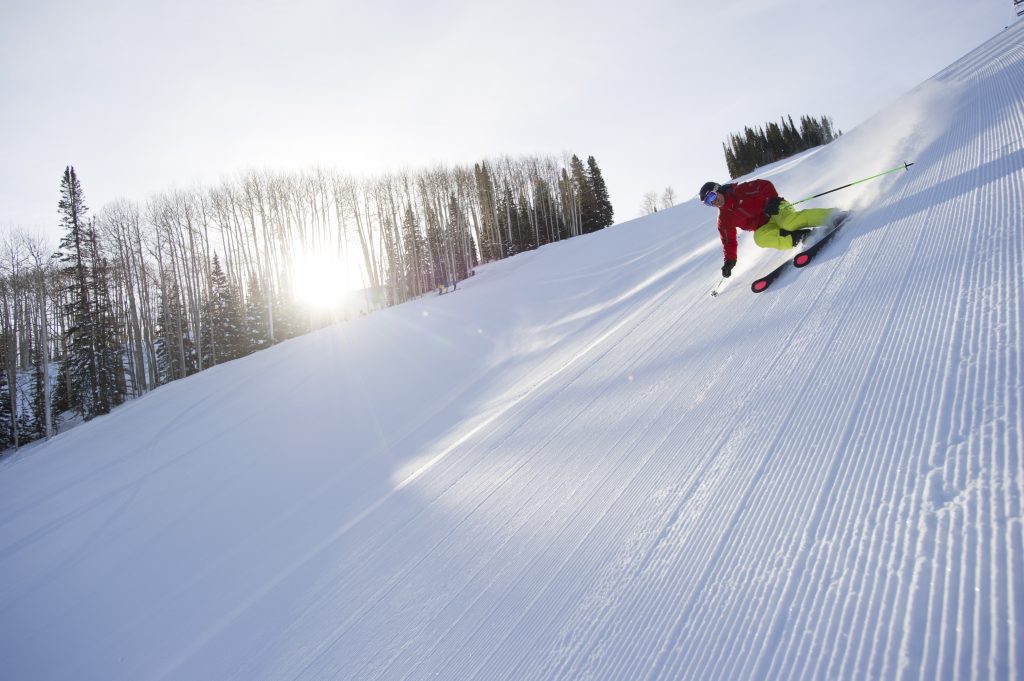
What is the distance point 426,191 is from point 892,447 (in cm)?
4625

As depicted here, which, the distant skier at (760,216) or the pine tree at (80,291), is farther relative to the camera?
the pine tree at (80,291)

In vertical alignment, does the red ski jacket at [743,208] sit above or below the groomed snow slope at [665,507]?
above

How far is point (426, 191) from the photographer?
4428 cm

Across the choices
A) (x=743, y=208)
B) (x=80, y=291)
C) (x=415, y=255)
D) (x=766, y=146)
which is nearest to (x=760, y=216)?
(x=743, y=208)

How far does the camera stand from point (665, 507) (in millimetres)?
2307

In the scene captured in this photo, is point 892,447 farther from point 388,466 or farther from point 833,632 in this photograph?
point 388,466

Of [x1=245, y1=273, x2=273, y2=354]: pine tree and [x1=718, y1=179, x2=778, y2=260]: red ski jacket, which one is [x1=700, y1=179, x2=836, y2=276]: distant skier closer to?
[x1=718, y1=179, x2=778, y2=260]: red ski jacket

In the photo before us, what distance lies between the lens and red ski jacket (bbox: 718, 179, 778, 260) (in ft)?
18.0

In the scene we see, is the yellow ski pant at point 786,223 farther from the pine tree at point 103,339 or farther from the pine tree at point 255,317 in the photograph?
the pine tree at point 255,317

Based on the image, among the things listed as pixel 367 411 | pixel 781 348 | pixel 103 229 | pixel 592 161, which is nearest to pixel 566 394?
pixel 781 348

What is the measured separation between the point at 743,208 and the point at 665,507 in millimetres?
4641

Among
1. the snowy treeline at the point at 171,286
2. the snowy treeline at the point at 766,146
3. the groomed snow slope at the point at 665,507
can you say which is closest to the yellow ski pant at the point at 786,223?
the groomed snow slope at the point at 665,507

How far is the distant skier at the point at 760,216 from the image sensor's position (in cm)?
518

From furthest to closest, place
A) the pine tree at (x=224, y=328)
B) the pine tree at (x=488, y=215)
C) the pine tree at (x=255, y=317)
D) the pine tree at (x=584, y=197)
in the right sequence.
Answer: the pine tree at (x=584, y=197), the pine tree at (x=488, y=215), the pine tree at (x=255, y=317), the pine tree at (x=224, y=328)
